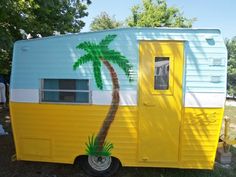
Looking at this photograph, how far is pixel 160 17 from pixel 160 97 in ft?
82.1

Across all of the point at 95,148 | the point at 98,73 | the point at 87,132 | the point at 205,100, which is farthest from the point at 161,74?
the point at 95,148

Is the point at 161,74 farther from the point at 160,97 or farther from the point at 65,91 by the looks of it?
the point at 65,91

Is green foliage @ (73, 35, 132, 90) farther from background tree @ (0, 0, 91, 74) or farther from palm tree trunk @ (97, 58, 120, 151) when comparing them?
background tree @ (0, 0, 91, 74)

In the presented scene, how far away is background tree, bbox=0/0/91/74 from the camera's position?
6759mm

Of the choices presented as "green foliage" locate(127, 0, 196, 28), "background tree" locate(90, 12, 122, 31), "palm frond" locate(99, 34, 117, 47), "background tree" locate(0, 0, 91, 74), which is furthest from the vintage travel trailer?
"background tree" locate(90, 12, 122, 31)

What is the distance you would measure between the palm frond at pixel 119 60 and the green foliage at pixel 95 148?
132 cm

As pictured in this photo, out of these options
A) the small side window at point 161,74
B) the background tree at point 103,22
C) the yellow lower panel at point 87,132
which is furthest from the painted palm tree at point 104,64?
the background tree at point 103,22

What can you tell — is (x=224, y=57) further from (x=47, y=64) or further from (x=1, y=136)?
(x=1, y=136)

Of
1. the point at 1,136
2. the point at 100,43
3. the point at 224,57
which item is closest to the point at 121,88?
the point at 100,43

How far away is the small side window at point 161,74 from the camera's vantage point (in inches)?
203

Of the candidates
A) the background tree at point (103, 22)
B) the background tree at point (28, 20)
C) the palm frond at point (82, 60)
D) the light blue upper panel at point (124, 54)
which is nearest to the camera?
the light blue upper panel at point (124, 54)

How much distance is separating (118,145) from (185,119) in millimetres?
1352

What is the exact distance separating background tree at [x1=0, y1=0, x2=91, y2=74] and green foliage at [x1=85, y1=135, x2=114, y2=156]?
2854 mm

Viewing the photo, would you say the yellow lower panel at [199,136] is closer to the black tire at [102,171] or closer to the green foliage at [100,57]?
the black tire at [102,171]
